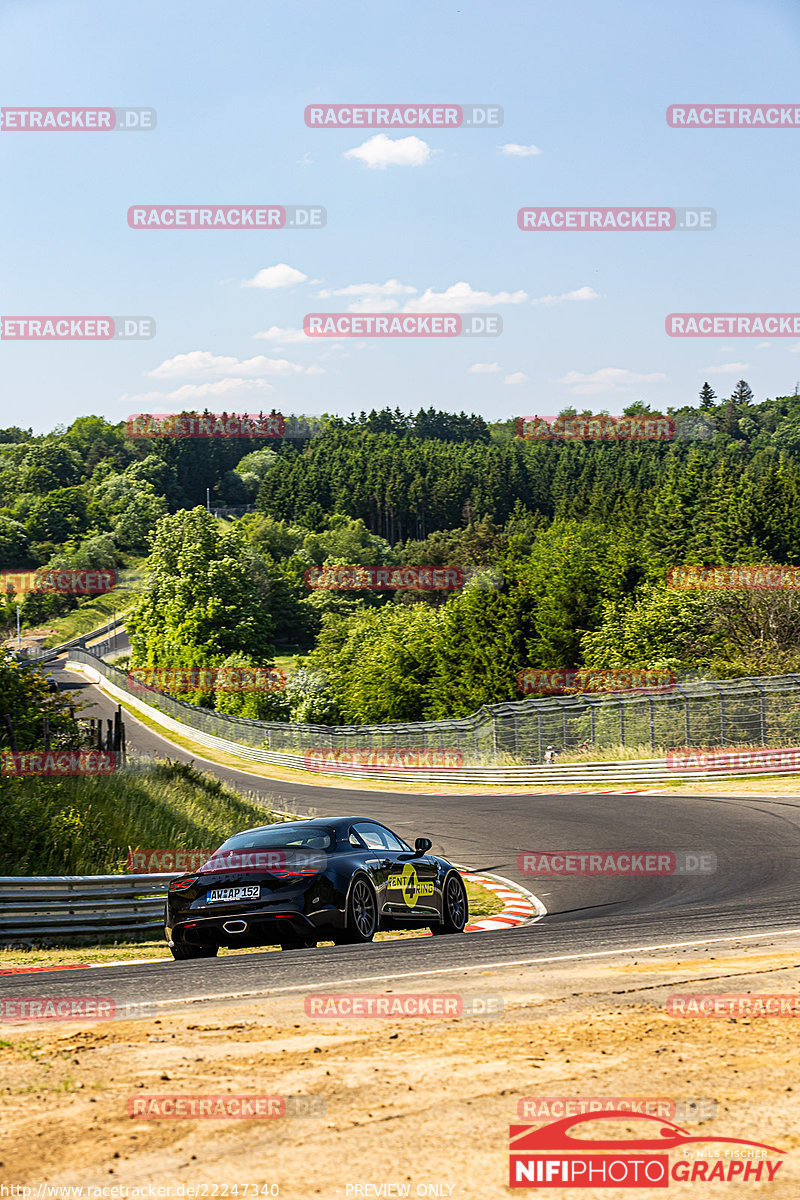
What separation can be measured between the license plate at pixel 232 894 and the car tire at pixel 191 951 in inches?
19.4

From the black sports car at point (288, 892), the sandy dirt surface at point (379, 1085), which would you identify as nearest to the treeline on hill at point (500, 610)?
the black sports car at point (288, 892)

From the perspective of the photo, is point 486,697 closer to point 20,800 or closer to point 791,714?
point 791,714

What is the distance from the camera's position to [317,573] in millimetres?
153750

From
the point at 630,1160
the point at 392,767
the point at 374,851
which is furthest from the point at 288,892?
the point at 392,767

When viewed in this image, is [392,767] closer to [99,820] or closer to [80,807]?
[80,807]

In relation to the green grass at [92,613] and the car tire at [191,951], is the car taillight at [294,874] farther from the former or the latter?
the green grass at [92,613]

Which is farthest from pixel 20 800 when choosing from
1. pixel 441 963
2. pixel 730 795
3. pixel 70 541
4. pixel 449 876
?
pixel 70 541

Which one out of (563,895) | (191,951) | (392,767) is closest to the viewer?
(191,951)

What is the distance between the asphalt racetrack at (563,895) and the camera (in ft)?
26.0

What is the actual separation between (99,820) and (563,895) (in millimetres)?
7040

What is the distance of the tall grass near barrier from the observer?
1540cm

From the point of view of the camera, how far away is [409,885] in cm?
1137

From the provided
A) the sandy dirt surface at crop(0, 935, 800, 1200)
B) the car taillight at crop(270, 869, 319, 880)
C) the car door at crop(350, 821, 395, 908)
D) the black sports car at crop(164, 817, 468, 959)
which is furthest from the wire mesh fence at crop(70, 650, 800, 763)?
the sandy dirt surface at crop(0, 935, 800, 1200)

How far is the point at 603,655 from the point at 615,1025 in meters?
65.0
